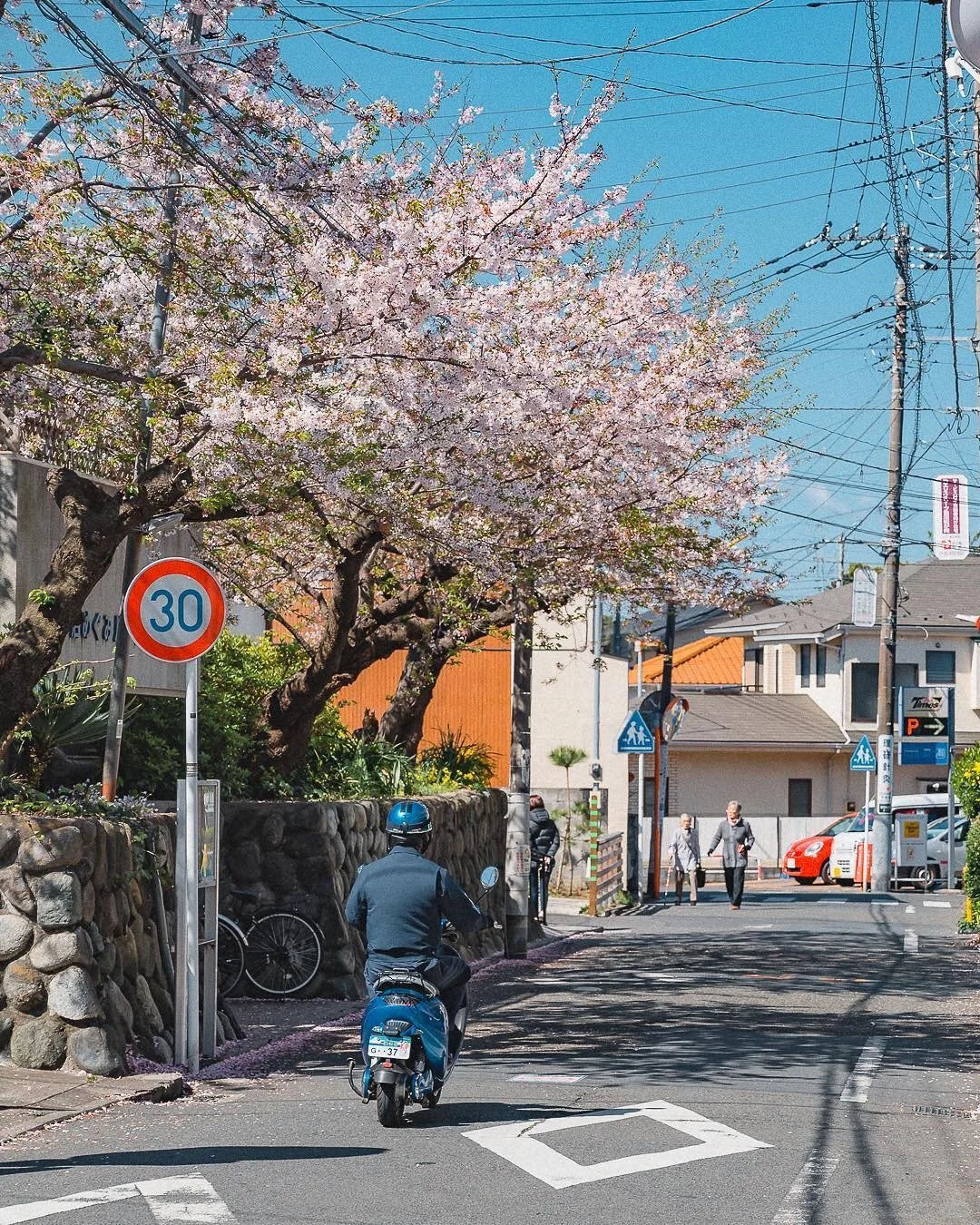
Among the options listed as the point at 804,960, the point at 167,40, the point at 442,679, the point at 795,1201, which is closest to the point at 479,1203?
the point at 795,1201

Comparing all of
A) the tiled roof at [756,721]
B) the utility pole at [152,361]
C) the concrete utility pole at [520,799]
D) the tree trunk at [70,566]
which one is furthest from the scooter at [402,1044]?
the tiled roof at [756,721]

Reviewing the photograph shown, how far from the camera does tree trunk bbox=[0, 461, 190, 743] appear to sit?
11.0 meters

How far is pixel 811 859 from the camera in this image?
4062 cm

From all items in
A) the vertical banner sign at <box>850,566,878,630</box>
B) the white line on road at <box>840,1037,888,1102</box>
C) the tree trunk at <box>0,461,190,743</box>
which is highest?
the vertical banner sign at <box>850,566,878,630</box>

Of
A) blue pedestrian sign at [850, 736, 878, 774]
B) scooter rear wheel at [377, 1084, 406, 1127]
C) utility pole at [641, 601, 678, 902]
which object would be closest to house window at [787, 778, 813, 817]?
blue pedestrian sign at [850, 736, 878, 774]

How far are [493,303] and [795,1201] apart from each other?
8.12m

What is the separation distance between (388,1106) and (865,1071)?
3864 millimetres

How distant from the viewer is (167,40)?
12180mm

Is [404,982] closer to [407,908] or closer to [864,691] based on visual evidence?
[407,908]

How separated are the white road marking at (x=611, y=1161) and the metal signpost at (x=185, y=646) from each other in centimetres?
270

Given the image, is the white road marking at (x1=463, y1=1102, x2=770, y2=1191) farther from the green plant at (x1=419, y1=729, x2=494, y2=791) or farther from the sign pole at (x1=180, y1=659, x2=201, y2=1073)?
the green plant at (x1=419, y1=729, x2=494, y2=791)

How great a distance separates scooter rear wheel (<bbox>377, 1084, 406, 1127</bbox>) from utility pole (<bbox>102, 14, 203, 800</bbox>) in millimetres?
3840

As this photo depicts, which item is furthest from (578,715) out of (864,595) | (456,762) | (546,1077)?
(546,1077)

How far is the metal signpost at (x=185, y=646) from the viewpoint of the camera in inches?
404
